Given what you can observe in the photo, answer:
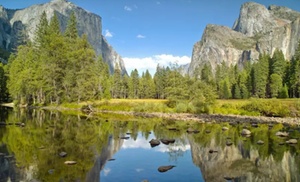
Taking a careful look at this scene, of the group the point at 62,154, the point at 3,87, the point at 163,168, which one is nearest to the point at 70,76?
the point at 3,87

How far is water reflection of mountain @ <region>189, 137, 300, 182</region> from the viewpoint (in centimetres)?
1205

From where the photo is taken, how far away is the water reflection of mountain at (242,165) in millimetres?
12047

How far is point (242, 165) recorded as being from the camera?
46.1 feet

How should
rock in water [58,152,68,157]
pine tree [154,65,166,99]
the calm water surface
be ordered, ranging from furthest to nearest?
pine tree [154,65,166,99] < rock in water [58,152,68,157] < the calm water surface

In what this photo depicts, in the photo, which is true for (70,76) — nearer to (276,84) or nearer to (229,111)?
(229,111)

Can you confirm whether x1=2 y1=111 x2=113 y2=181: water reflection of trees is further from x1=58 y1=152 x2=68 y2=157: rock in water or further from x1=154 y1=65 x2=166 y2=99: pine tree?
x1=154 y1=65 x2=166 y2=99: pine tree

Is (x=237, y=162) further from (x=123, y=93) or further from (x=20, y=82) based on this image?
(x=123, y=93)

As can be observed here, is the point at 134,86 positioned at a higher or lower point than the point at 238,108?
higher

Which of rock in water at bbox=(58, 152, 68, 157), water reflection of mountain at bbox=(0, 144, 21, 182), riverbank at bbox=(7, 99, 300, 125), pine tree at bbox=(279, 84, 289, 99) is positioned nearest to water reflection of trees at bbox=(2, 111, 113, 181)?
rock in water at bbox=(58, 152, 68, 157)

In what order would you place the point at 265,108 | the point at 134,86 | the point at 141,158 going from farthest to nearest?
the point at 134,86 → the point at 265,108 → the point at 141,158

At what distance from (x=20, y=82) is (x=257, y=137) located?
57232mm

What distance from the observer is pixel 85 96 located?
5866 cm

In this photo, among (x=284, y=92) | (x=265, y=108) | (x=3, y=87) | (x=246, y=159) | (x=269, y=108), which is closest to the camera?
(x=246, y=159)

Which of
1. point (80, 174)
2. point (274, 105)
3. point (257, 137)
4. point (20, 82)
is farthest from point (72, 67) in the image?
point (80, 174)
